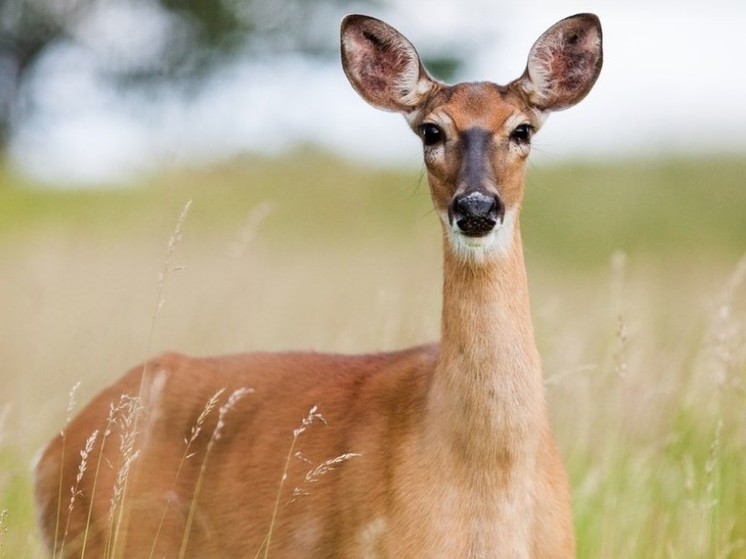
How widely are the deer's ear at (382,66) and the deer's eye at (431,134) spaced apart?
0.93ft

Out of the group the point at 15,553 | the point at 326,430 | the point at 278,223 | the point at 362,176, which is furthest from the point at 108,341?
the point at 362,176

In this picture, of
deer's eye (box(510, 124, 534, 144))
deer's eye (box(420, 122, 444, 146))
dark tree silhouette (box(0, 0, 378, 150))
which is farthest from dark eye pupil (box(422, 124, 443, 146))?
dark tree silhouette (box(0, 0, 378, 150))

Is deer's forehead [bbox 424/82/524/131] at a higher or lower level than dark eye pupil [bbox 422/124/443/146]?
higher

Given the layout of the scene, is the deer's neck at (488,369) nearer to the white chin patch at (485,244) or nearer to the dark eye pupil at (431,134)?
the white chin patch at (485,244)

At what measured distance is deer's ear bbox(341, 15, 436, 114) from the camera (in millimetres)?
4781

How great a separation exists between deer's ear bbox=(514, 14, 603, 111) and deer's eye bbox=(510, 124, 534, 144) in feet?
0.72

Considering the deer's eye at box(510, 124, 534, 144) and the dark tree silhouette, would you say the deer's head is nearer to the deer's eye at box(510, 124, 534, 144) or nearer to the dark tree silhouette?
the deer's eye at box(510, 124, 534, 144)

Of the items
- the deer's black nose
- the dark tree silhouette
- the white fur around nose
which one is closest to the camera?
the deer's black nose

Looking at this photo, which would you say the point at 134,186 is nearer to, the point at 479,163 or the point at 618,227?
the point at 618,227

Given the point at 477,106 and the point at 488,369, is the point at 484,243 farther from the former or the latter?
the point at 477,106

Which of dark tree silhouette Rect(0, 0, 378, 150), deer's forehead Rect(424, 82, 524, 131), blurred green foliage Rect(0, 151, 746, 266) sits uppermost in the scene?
dark tree silhouette Rect(0, 0, 378, 150)

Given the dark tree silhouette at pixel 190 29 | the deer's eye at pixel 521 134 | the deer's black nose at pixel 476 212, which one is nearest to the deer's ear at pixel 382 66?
the deer's eye at pixel 521 134

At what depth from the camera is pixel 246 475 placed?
16.2ft

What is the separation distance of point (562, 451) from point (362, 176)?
16.0 metres
